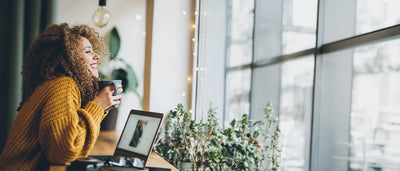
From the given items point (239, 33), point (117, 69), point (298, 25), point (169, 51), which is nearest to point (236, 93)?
point (239, 33)

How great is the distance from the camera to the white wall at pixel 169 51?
9.29 ft

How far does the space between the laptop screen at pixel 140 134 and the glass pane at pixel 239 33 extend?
1815mm

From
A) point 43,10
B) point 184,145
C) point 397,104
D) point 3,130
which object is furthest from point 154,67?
point 397,104

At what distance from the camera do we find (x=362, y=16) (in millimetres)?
1877

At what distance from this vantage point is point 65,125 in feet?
3.57

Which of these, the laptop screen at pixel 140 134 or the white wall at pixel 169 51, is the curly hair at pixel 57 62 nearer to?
the laptop screen at pixel 140 134

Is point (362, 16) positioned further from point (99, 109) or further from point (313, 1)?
point (99, 109)

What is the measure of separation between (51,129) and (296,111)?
1706mm

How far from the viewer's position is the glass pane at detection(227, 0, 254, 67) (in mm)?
2979

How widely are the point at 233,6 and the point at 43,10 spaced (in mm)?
1706

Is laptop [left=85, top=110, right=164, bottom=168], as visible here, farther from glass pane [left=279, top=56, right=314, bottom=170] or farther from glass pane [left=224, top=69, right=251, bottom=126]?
glass pane [left=224, top=69, right=251, bottom=126]

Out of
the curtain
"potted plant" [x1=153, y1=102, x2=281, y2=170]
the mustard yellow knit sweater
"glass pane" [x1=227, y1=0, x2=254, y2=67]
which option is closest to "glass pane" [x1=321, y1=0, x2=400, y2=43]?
"potted plant" [x1=153, y1=102, x2=281, y2=170]

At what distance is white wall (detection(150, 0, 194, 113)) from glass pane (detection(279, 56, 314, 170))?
78 centimetres

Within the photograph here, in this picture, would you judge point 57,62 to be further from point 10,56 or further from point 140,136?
point 10,56
